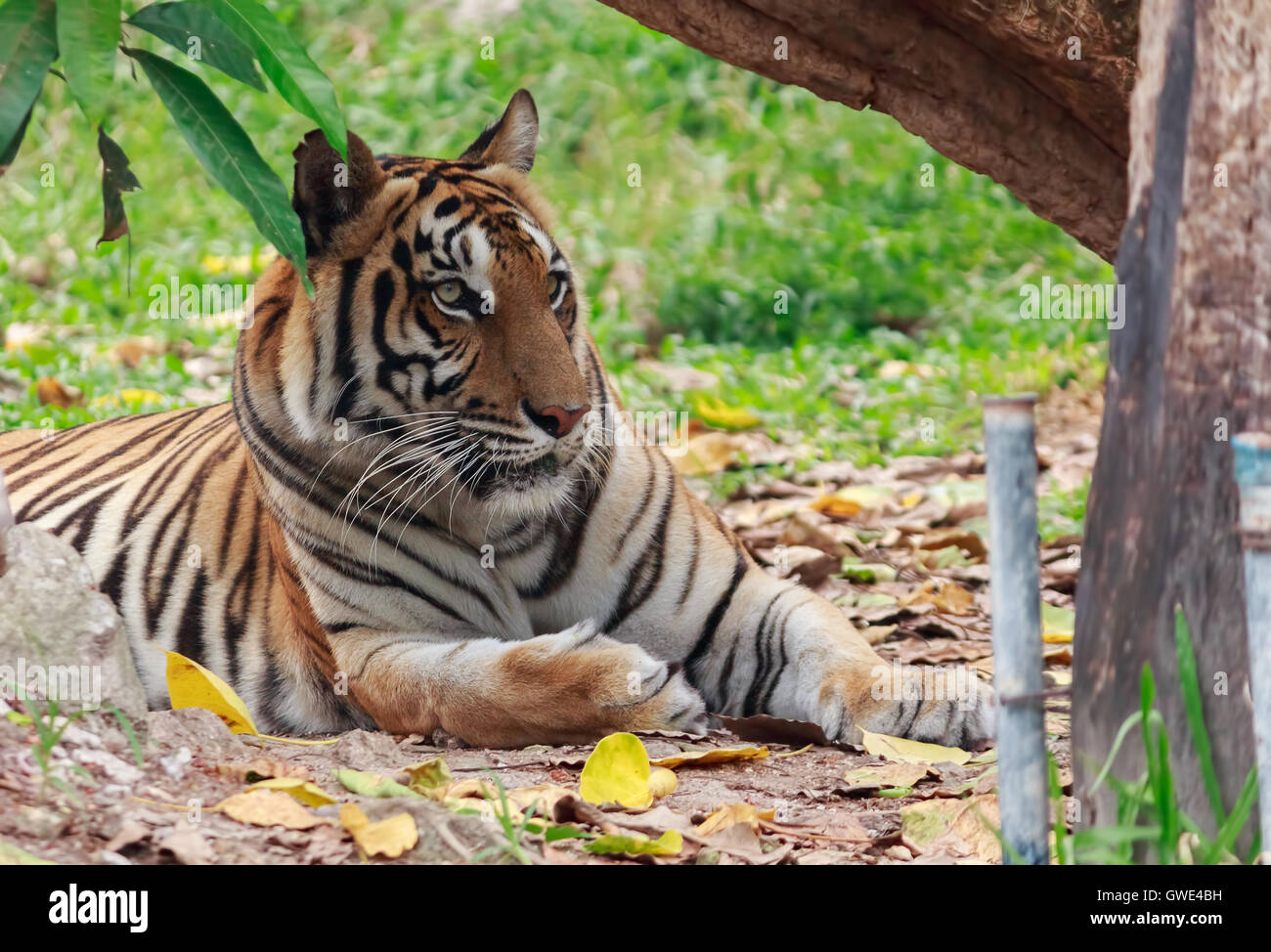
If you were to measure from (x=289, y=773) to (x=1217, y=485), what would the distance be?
1.57 m

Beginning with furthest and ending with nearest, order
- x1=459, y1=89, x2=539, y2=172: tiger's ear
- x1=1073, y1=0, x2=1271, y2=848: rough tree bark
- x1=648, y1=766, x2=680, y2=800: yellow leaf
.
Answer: x1=459, y1=89, x2=539, y2=172: tiger's ear < x1=648, y1=766, x2=680, y2=800: yellow leaf < x1=1073, y1=0, x2=1271, y2=848: rough tree bark

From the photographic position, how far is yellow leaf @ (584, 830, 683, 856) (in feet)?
6.95

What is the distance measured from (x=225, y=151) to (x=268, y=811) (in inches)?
41.7

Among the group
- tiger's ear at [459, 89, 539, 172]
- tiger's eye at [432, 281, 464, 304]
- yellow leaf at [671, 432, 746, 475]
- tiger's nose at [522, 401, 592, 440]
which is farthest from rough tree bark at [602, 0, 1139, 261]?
yellow leaf at [671, 432, 746, 475]

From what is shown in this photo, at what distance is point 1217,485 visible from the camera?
6.17 ft

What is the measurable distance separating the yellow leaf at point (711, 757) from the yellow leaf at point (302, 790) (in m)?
0.71

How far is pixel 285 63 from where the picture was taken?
2275 mm

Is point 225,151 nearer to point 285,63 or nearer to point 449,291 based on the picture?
point 285,63

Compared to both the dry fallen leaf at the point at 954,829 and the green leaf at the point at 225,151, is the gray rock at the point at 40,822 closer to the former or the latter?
the green leaf at the point at 225,151

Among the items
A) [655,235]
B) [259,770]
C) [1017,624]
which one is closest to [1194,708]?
[1017,624]

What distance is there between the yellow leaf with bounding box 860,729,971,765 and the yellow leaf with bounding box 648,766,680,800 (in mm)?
551

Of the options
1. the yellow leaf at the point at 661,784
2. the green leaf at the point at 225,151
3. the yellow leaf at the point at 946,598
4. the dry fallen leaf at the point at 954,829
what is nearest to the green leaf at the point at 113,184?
the green leaf at the point at 225,151

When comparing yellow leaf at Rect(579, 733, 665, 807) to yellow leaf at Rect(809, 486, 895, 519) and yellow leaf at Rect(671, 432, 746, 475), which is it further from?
yellow leaf at Rect(671, 432, 746, 475)
